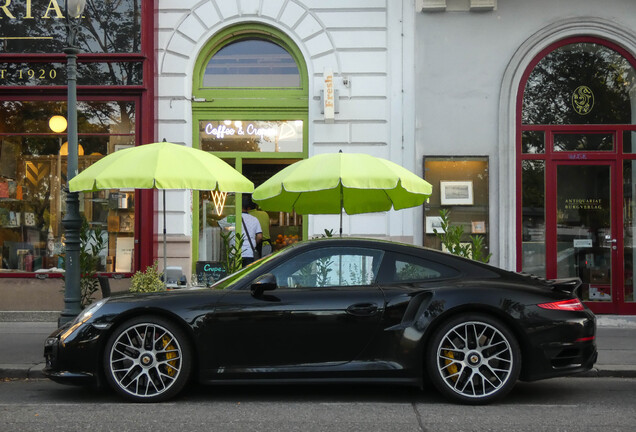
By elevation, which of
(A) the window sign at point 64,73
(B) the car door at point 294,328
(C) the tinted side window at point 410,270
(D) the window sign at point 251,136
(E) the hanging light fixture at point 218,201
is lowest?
(B) the car door at point 294,328

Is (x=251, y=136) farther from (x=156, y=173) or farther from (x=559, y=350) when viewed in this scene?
(x=559, y=350)

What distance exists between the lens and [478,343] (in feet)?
19.6

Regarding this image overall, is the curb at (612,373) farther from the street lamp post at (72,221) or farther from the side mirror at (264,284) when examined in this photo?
the street lamp post at (72,221)

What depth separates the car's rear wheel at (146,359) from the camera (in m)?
6.02

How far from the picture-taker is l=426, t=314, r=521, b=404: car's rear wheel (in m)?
5.96

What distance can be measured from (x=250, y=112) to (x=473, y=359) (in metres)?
7.68

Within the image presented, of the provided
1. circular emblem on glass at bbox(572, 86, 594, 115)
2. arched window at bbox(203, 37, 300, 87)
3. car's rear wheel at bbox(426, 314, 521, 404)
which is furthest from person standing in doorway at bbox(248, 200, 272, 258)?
car's rear wheel at bbox(426, 314, 521, 404)

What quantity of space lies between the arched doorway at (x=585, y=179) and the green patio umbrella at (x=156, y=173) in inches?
232

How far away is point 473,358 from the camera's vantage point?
5969mm

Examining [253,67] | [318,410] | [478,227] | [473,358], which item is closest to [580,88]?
[478,227]

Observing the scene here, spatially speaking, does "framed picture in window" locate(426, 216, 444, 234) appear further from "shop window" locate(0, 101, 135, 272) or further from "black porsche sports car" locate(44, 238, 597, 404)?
"black porsche sports car" locate(44, 238, 597, 404)

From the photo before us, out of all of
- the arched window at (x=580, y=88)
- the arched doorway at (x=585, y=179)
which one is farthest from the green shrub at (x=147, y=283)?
the arched window at (x=580, y=88)

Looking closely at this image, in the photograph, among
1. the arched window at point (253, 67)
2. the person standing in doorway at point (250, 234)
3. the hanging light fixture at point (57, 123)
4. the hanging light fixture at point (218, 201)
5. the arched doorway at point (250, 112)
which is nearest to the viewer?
the person standing in doorway at point (250, 234)

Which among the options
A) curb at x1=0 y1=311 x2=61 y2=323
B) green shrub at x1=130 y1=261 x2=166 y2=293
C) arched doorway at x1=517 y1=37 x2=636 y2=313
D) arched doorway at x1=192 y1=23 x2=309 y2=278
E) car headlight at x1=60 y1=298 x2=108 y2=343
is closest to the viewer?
car headlight at x1=60 y1=298 x2=108 y2=343
